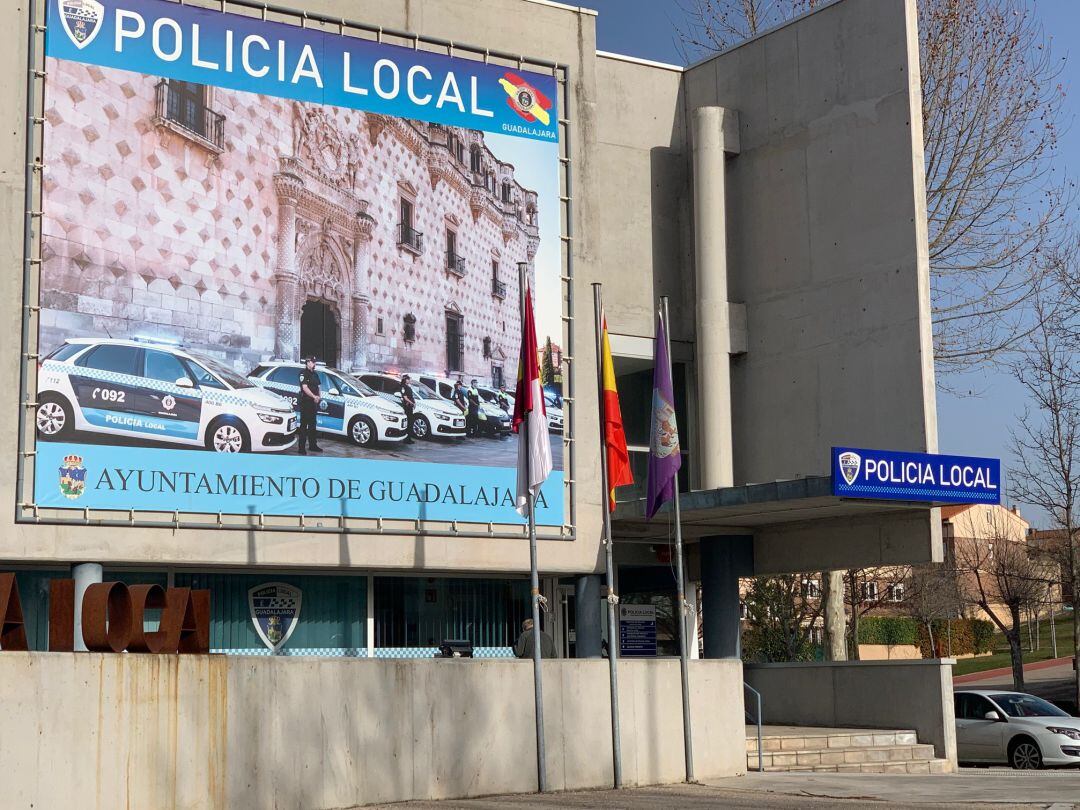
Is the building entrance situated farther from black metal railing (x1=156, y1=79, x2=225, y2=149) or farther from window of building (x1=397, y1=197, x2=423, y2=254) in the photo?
black metal railing (x1=156, y1=79, x2=225, y2=149)

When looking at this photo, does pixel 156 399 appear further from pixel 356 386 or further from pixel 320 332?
pixel 356 386

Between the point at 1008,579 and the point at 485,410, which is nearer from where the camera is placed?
the point at 485,410

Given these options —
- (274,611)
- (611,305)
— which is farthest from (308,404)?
(611,305)

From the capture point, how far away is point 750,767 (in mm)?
21047

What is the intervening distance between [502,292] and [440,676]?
968 centimetres

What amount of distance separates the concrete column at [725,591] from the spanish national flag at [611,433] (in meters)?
7.86

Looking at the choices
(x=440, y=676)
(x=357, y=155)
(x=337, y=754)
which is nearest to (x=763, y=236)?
(x=357, y=155)

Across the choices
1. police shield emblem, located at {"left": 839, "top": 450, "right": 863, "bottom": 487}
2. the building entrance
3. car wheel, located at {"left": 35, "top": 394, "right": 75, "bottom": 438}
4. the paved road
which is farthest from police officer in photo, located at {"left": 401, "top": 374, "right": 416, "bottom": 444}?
the paved road

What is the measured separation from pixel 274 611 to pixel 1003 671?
43899 millimetres

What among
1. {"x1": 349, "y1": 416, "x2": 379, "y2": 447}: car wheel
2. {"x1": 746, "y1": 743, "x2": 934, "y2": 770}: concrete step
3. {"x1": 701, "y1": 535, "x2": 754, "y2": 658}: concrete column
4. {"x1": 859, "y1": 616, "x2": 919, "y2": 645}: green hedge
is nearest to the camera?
{"x1": 746, "y1": 743, "x2": 934, "y2": 770}: concrete step

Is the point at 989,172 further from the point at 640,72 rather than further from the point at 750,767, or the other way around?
the point at 750,767

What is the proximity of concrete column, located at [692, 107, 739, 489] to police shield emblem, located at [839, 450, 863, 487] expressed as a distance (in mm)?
5210

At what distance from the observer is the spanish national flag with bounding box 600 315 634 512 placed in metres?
18.7

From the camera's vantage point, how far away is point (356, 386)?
73.7ft
